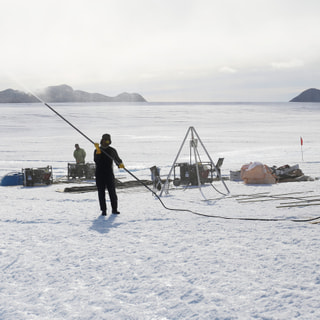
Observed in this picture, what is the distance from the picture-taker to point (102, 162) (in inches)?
286

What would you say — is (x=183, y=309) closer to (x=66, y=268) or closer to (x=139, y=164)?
(x=66, y=268)

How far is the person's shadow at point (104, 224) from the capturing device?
20.8ft

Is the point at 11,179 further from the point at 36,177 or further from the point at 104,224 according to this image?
the point at 104,224

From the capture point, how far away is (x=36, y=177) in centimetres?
1349

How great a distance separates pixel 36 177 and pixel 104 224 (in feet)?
24.8

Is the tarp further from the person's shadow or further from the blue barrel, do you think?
the blue barrel

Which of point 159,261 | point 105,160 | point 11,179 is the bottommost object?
point 159,261

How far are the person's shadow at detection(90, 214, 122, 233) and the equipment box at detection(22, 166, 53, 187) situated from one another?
22.2 ft

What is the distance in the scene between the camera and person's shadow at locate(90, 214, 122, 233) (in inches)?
249

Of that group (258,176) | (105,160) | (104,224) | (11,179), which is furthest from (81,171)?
(104,224)

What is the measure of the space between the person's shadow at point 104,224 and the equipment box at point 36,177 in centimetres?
677

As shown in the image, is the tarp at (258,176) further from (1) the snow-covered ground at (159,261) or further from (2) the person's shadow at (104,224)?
(2) the person's shadow at (104,224)

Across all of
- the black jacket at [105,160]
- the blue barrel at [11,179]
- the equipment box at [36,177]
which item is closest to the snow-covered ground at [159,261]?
the black jacket at [105,160]

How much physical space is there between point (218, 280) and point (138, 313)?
1.03 m
